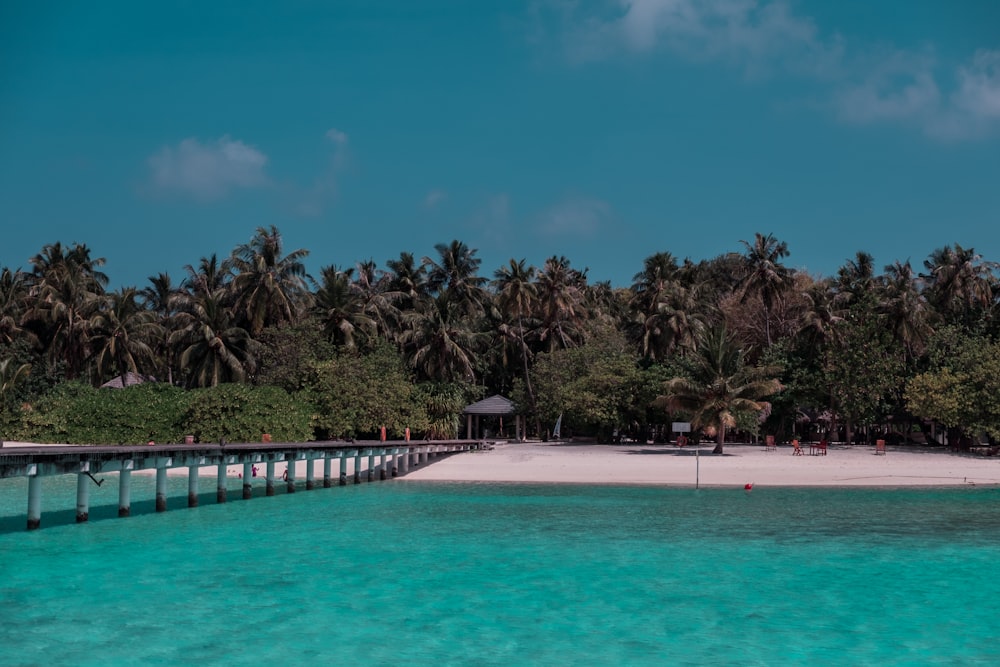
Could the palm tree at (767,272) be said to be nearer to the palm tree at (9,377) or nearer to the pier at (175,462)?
the pier at (175,462)

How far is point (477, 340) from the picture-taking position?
65.7 m

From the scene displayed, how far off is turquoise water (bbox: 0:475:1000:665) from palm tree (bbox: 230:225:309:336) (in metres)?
30.4

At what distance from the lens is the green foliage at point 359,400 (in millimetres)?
49281

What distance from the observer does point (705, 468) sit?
40625mm

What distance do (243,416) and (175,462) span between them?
20.3 metres

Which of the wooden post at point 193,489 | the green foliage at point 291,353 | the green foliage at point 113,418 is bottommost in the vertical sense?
the wooden post at point 193,489

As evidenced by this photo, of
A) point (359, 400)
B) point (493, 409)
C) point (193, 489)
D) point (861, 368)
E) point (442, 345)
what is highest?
point (442, 345)

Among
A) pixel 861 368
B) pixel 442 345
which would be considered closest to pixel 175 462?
pixel 442 345

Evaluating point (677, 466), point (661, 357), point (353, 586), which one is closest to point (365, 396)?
point (677, 466)

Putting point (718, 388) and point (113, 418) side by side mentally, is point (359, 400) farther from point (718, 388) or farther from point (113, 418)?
point (718, 388)

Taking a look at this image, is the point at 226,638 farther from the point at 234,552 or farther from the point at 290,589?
the point at 234,552

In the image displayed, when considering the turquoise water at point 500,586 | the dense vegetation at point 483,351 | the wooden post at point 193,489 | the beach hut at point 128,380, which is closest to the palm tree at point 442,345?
the dense vegetation at point 483,351

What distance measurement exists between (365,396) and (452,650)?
37.6 meters

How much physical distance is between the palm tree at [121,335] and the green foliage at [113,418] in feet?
34.0
